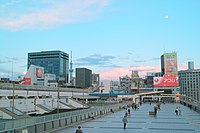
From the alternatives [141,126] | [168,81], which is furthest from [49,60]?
[141,126]

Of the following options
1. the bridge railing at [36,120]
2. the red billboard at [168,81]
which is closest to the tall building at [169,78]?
the red billboard at [168,81]

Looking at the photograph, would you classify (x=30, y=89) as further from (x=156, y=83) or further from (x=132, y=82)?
(x=132, y=82)

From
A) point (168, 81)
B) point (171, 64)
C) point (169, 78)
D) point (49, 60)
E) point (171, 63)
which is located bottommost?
point (168, 81)

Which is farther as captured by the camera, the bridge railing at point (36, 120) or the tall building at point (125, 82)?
the tall building at point (125, 82)

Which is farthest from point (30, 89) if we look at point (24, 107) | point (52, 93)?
point (24, 107)

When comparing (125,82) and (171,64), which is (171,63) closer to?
(171,64)

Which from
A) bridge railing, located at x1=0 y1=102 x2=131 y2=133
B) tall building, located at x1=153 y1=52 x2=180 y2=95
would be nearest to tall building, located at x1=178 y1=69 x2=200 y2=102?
tall building, located at x1=153 y1=52 x2=180 y2=95

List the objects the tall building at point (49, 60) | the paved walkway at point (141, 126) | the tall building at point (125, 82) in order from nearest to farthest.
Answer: the paved walkway at point (141, 126) < the tall building at point (125, 82) < the tall building at point (49, 60)

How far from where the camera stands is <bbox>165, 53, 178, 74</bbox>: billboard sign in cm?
10769

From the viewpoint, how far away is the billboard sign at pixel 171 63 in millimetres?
107688

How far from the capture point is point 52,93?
249 ft

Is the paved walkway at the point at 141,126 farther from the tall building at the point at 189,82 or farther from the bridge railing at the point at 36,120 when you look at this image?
the tall building at the point at 189,82

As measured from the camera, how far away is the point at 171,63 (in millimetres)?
110562

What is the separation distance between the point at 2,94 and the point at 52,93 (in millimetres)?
26601
